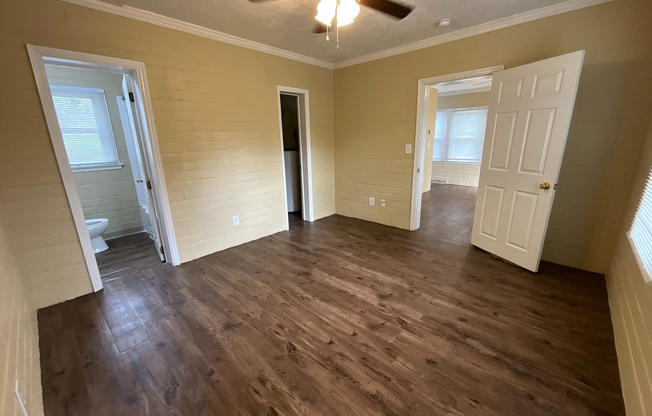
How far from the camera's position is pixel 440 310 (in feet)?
7.12

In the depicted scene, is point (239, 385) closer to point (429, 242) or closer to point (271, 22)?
point (429, 242)

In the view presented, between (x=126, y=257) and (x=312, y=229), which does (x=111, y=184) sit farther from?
(x=312, y=229)

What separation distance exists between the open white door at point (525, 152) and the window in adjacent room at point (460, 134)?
4710mm

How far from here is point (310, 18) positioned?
259 centimetres

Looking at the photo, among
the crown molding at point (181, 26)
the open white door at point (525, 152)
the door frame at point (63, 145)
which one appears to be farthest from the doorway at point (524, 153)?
the door frame at point (63, 145)

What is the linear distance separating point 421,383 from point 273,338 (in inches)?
40.3

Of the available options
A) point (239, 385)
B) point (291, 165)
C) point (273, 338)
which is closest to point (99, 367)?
point (239, 385)

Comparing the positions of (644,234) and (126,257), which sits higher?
(644,234)

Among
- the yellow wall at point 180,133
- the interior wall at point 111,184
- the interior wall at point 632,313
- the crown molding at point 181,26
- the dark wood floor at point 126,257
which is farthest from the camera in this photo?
the interior wall at point 111,184

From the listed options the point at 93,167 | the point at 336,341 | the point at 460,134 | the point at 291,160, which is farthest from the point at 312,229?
the point at 460,134

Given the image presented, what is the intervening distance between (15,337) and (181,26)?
2872mm

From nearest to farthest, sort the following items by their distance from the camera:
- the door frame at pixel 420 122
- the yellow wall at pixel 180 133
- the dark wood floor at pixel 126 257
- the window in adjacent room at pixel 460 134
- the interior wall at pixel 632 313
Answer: the interior wall at pixel 632 313 < the yellow wall at pixel 180 133 < the dark wood floor at pixel 126 257 < the door frame at pixel 420 122 < the window in adjacent room at pixel 460 134

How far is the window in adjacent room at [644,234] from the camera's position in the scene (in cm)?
147

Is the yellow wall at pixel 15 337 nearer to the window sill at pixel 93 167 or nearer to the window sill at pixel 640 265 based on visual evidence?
the window sill at pixel 93 167
